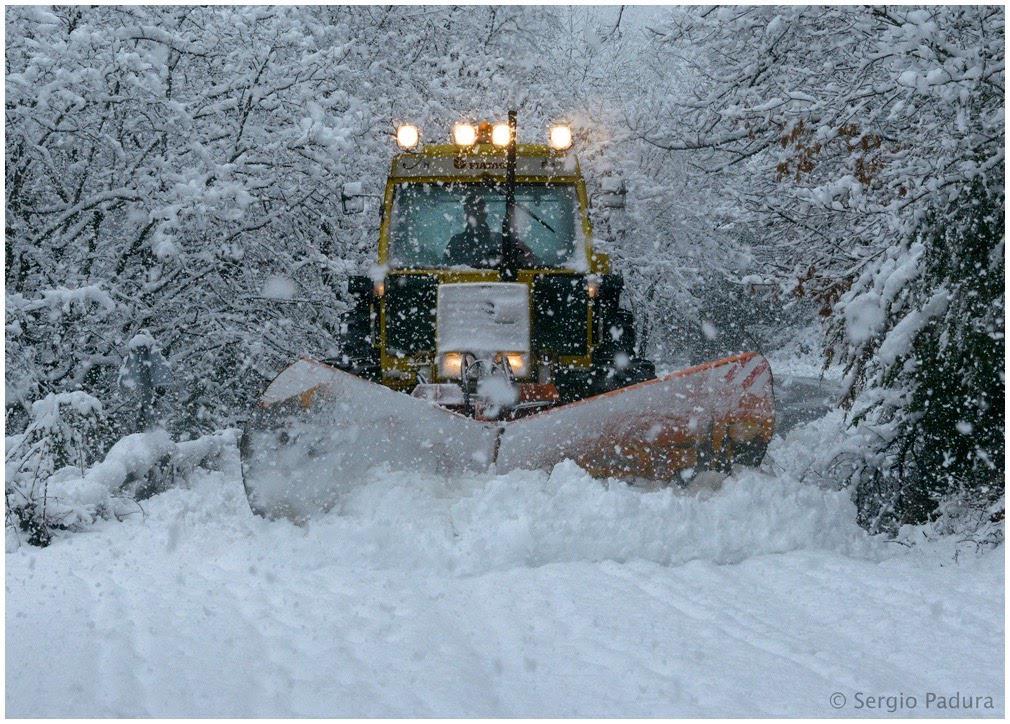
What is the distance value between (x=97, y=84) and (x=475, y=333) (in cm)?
401

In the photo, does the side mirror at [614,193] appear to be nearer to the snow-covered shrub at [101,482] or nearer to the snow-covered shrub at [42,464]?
the snow-covered shrub at [101,482]

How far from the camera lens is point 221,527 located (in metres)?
4.96

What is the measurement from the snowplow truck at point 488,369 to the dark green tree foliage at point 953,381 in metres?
0.77

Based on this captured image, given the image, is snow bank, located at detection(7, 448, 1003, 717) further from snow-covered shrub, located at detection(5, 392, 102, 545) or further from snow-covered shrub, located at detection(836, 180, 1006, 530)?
snow-covered shrub, located at detection(836, 180, 1006, 530)

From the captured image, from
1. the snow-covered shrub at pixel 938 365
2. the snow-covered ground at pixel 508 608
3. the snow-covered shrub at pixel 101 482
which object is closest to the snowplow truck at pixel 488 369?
the snow-covered ground at pixel 508 608

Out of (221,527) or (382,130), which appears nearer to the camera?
(221,527)

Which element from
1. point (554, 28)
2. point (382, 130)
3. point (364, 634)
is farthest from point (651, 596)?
point (554, 28)

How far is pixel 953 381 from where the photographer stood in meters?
4.86

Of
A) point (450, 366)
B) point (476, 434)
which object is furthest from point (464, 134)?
point (476, 434)

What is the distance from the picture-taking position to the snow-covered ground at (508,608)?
2.86 m

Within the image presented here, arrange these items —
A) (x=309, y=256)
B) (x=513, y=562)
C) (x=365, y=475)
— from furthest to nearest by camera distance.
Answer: (x=309, y=256) < (x=365, y=475) < (x=513, y=562)

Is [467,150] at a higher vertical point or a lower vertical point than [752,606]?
higher

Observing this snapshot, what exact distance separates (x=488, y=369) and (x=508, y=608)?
2273 mm

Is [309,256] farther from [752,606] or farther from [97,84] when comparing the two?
[752,606]
